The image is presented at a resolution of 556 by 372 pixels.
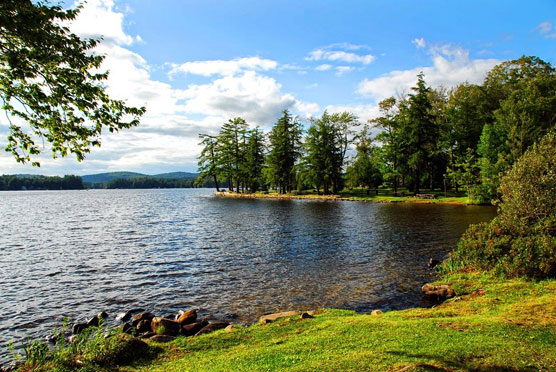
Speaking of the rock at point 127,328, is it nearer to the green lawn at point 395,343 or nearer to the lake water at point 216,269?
the lake water at point 216,269

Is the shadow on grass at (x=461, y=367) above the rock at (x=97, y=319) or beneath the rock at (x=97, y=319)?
above

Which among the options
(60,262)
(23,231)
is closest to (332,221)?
(60,262)

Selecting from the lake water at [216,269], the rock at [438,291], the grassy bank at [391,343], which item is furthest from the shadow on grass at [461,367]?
the rock at [438,291]

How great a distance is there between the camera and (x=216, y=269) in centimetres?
1955

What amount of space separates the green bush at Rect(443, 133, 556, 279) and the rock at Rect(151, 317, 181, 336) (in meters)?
14.4

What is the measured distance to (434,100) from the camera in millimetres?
76062

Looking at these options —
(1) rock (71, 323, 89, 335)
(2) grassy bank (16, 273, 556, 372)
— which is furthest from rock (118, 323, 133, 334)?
(2) grassy bank (16, 273, 556, 372)

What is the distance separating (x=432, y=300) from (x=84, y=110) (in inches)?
585

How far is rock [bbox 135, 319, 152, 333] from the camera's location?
452 inches

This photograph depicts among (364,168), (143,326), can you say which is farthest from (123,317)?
(364,168)

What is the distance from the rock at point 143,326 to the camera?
452 inches

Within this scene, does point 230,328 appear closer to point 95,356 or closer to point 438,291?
point 95,356

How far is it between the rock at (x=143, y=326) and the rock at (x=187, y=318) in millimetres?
1089

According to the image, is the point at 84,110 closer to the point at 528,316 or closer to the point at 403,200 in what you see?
the point at 528,316
